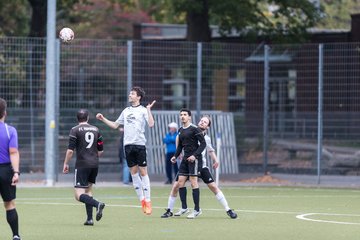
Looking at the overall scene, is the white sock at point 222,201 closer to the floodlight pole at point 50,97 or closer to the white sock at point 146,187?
the white sock at point 146,187

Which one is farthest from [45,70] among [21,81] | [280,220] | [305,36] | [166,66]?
[280,220]

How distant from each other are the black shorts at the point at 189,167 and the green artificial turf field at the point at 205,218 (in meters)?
0.84


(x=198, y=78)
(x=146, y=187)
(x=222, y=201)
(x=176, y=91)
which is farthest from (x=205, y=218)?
(x=176, y=91)

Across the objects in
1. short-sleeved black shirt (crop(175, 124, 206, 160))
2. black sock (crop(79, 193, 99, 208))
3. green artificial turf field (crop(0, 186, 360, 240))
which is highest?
short-sleeved black shirt (crop(175, 124, 206, 160))

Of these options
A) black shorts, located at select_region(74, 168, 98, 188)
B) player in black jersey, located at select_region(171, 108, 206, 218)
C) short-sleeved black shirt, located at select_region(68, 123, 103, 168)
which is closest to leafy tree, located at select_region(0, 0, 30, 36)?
player in black jersey, located at select_region(171, 108, 206, 218)

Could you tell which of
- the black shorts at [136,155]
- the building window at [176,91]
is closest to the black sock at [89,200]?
the black shorts at [136,155]

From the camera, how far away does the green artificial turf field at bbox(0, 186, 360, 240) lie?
15.9m

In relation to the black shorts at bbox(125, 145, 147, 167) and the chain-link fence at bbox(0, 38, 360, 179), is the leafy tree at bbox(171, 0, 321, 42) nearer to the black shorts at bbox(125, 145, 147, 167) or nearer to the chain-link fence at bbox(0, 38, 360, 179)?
the chain-link fence at bbox(0, 38, 360, 179)

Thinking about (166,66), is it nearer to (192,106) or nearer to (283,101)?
(192,106)

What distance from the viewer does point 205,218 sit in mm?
18938

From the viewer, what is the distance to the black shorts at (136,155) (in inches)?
755

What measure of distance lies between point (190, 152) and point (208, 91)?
13.4 m

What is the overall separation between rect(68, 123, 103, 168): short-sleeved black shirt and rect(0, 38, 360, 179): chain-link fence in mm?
12603

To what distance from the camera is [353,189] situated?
28.7 meters
